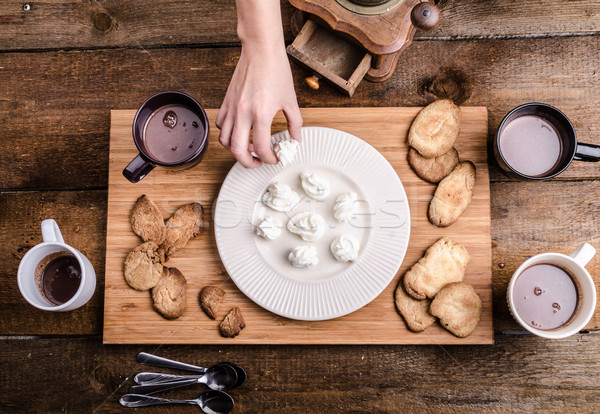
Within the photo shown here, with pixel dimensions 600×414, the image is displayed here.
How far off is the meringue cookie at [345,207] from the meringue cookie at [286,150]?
0.18m

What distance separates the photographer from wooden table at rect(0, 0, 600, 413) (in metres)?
1.21

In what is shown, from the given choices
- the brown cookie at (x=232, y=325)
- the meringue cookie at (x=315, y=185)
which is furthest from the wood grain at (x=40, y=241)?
the meringue cookie at (x=315, y=185)

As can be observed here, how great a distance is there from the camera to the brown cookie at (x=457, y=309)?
113 cm

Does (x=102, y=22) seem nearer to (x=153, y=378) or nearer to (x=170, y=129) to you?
(x=170, y=129)

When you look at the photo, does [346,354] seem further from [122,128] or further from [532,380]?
[122,128]

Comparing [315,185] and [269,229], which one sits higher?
[315,185]

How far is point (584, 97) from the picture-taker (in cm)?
126

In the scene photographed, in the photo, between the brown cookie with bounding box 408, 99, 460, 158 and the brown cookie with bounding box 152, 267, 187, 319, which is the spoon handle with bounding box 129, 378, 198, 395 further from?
the brown cookie with bounding box 408, 99, 460, 158

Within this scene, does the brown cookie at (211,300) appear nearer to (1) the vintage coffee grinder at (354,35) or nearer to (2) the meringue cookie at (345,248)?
(2) the meringue cookie at (345,248)

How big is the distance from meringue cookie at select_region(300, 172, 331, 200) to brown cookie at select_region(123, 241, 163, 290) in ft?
1.51

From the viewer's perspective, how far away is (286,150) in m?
1.14

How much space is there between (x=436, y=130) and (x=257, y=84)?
1.72 ft

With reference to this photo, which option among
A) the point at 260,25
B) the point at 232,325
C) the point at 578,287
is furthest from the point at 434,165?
the point at 232,325

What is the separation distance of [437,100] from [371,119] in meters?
0.20
